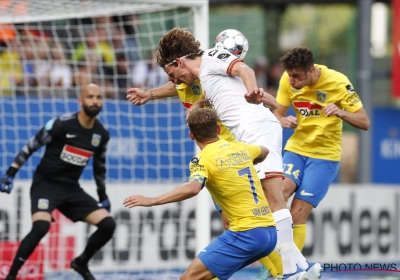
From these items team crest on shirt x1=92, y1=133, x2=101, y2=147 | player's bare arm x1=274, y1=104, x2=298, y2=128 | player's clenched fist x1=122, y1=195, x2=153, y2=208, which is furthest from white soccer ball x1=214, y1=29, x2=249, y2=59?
team crest on shirt x1=92, y1=133, x2=101, y2=147

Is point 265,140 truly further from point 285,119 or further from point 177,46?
point 177,46

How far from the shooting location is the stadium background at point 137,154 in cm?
1111

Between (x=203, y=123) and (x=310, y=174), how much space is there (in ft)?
6.61

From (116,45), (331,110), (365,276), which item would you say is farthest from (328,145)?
(116,45)

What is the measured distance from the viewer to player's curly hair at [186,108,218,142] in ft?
20.7

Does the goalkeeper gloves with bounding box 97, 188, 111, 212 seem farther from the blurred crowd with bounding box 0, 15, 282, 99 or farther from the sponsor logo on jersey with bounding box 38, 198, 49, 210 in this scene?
the blurred crowd with bounding box 0, 15, 282, 99

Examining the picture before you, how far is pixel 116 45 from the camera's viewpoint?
14180 mm

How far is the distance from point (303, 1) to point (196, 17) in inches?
271

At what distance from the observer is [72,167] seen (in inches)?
358

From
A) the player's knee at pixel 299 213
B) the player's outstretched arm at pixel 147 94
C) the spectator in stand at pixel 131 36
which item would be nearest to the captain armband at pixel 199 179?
the player's outstretched arm at pixel 147 94

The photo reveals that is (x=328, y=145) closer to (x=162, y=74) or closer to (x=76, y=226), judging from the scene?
(x=76, y=226)

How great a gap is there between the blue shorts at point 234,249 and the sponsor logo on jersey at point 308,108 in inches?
76.6

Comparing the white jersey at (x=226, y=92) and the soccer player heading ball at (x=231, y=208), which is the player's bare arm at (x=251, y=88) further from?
the soccer player heading ball at (x=231, y=208)

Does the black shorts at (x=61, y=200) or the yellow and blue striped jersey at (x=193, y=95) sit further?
the black shorts at (x=61, y=200)
